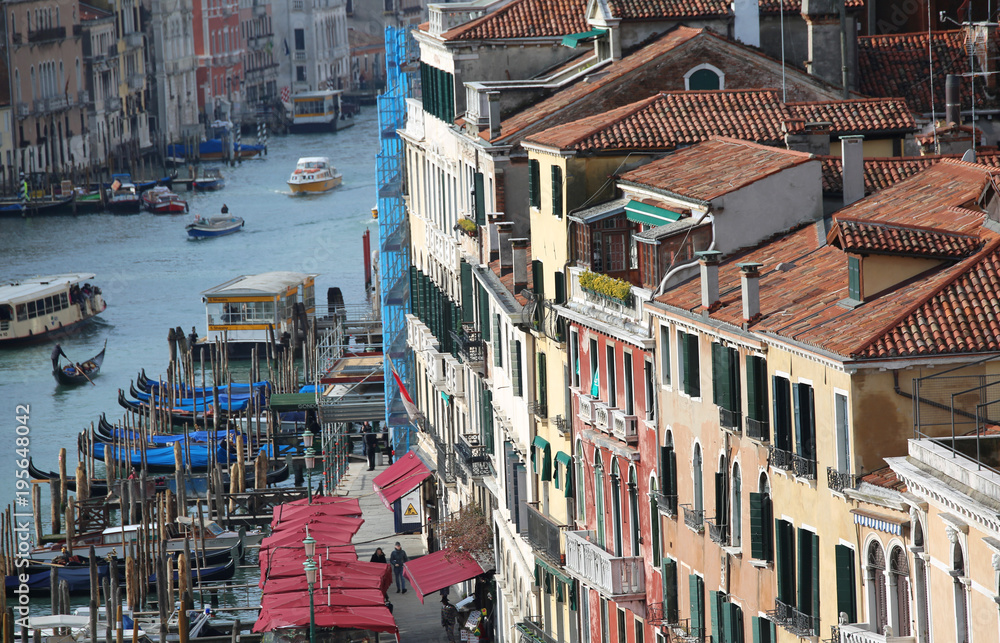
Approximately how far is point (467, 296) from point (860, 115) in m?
10.4

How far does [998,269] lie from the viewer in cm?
1834

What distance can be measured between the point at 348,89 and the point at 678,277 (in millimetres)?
158307

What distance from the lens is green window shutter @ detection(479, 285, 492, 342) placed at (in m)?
32.7

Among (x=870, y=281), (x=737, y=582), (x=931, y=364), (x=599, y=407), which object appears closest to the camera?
(x=931, y=364)

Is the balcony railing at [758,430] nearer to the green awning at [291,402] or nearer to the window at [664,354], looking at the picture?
the window at [664,354]

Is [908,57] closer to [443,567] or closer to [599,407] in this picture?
[599,407]

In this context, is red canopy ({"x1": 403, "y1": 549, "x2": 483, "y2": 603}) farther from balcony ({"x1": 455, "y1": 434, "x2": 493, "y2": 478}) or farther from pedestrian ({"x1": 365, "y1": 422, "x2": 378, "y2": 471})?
pedestrian ({"x1": 365, "y1": 422, "x2": 378, "y2": 471})

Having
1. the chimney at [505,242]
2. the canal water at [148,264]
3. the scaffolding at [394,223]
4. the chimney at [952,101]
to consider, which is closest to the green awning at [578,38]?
the chimney at [505,242]

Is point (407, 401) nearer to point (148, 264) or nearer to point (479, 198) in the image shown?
point (479, 198)

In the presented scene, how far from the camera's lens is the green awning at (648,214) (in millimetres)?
23938

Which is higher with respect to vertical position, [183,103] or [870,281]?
[870,281]

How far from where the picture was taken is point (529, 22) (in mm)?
34438

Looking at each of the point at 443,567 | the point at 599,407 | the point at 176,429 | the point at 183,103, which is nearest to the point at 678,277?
the point at 599,407

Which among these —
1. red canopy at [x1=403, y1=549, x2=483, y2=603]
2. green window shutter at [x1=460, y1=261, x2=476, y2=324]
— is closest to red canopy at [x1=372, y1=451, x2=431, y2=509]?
red canopy at [x1=403, y1=549, x2=483, y2=603]
